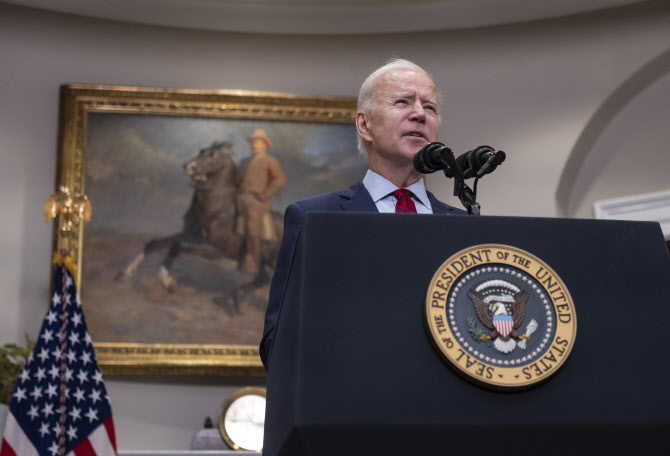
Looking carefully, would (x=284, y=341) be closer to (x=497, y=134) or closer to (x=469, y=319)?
(x=469, y=319)

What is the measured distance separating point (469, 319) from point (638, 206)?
5.59m

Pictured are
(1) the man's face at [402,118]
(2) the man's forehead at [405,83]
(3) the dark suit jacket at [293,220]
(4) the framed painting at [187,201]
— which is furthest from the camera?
(4) the framed painting at [187,201]

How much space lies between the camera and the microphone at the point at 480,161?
5.56 ft

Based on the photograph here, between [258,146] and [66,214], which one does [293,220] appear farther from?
[258,146]

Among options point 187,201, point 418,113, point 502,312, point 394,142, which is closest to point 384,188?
point 394,142

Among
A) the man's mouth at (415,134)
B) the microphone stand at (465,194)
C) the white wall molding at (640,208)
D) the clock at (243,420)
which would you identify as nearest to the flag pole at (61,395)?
the clock at (243,420)

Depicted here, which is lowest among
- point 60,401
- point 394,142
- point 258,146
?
point 60,401

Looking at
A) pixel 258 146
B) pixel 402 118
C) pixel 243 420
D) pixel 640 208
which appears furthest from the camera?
pixel 258 146

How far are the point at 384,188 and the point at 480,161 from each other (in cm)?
71

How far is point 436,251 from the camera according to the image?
4.39 ft

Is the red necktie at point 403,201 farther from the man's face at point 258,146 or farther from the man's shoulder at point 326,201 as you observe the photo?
the man's face at point 258,146

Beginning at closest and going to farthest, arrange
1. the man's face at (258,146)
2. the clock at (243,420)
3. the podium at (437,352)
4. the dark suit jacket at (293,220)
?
the podium at (437,352) → the dark suit jacket at (293,220) → the clock at (243,420) → the man's face at (258,146)

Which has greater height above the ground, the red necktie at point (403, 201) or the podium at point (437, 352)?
the red necktie at point (403, 201)

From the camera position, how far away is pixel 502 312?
51.8 inches
